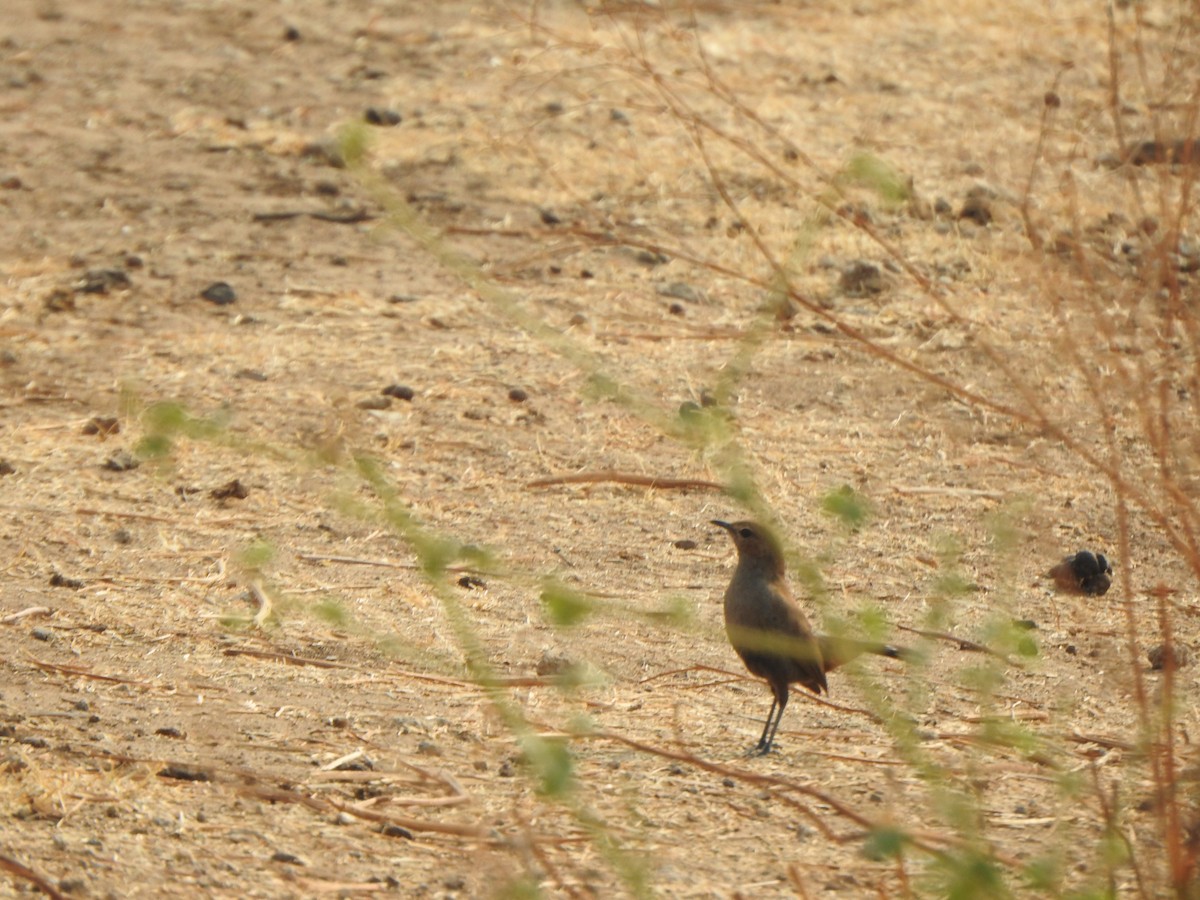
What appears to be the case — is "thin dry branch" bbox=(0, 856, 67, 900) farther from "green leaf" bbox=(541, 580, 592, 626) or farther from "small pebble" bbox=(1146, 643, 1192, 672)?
"small pebble" bbox=(1146, 643, 1192, 672)

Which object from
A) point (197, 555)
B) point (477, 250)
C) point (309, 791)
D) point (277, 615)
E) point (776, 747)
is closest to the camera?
point (309, 791)

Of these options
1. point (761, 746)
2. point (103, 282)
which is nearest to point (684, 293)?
point (103, 282)

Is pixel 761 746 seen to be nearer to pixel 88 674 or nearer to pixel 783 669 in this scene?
pixel 783 669

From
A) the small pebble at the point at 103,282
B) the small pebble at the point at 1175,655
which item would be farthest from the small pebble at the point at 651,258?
the small pebble at the point at 1175,655

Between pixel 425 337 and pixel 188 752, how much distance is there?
358cm

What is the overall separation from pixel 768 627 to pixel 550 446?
2194 millimetres

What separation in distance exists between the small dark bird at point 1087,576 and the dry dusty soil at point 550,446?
105mm

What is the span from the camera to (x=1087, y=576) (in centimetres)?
599

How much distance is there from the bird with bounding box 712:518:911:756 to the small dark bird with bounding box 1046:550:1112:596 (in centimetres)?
125

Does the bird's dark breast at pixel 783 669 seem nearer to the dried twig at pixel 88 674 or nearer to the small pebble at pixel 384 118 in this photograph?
the dried twig at pixel 88 674

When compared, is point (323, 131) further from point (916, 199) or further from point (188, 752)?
point (188, 752)

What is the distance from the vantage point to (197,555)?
19.5 ft

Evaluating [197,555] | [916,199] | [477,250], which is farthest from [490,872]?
[916,199]

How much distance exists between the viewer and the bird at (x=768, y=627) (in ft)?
15.4
